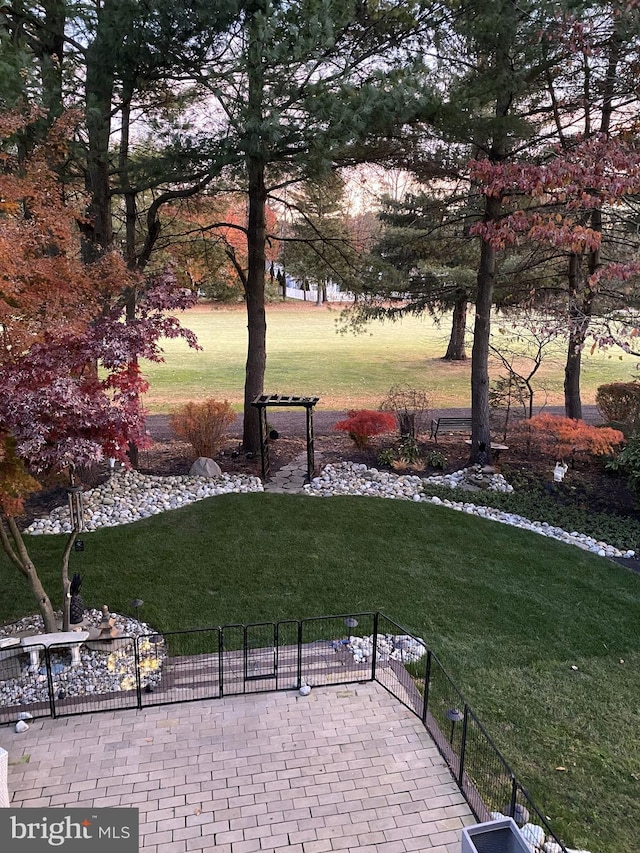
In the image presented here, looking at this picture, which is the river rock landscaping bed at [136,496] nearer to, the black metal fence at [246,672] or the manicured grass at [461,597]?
the manicured grass at [461,597]

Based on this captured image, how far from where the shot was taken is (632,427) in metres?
14.6

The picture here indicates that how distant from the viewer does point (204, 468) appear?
39.6 feet

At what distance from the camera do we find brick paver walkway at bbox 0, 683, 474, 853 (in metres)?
4.20

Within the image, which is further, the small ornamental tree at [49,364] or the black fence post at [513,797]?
the small ornamental tree at [49,364]

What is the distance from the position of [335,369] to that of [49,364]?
2197cm

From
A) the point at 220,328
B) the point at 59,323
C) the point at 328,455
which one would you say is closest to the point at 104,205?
the point at 59,323

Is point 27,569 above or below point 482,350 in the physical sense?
below

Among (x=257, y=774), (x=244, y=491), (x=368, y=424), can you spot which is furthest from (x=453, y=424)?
(x=257, y=774)

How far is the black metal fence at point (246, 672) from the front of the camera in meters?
5.32

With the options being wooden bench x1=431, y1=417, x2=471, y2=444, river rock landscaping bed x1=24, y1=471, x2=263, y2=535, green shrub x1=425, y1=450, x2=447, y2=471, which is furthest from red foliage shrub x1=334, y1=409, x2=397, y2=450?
river rock landscaping bed x1=24, y1=471, x2=263, y2=535

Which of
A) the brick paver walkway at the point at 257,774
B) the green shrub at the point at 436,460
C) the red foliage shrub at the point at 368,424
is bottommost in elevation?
the brick paver walkway at the point at 257,774
